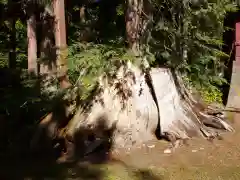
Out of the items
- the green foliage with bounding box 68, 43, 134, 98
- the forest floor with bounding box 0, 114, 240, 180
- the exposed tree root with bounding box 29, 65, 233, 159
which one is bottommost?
the forest floor with bounding box 0, 114, 240, 180

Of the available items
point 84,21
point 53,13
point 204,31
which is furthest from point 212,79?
point 53,13

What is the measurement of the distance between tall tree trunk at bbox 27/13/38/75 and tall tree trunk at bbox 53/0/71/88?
82 centimetres

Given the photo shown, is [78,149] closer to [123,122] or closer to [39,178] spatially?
[123,122]

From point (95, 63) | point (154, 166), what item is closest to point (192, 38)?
point (95, 63)

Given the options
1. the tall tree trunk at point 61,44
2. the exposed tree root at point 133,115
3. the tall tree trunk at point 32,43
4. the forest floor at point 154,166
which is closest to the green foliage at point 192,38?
the exposed tree root at point 133,115

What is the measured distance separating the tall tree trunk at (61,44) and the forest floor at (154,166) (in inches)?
69.4

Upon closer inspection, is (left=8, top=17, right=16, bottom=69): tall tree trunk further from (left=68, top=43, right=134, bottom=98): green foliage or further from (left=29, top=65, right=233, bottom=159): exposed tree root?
(left=68, top=43, right=134, bottom=98): green foliage

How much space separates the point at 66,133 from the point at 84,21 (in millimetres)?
3779

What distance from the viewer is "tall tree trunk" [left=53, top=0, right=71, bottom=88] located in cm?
688

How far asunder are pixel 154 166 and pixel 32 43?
403 cm

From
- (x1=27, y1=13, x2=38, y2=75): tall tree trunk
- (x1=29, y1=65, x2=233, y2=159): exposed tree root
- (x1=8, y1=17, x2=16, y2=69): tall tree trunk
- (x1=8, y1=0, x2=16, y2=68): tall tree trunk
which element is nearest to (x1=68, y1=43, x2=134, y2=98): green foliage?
(x1=29, y1=65, x2=233, y2=159): exposed tree root

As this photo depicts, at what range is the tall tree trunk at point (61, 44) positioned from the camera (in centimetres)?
688

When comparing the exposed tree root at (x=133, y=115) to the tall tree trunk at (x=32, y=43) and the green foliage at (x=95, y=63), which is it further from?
the tall tree trunk at (x=32, y=43)

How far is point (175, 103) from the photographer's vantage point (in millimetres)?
7086
